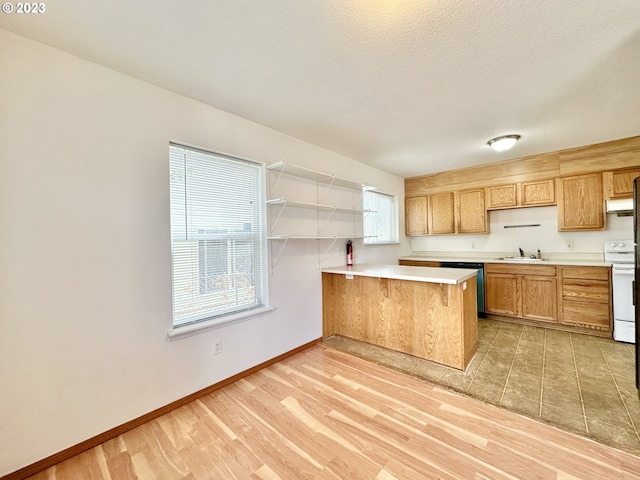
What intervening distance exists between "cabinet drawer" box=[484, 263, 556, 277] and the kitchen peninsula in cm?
142

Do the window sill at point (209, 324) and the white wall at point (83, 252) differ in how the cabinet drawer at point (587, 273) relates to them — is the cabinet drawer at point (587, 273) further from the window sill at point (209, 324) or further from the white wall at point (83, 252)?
the white wall at point (83, 252)

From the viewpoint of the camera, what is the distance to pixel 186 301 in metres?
2.16

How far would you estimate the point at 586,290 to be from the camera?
331 centimetres

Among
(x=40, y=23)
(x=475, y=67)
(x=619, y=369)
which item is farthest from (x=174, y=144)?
(x=619, y=369)

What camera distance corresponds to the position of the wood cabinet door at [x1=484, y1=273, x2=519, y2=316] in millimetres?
3785

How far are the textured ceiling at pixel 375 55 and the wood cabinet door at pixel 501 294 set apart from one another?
2121mm

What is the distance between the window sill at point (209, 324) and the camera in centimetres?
204

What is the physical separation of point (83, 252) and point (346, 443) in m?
2.06

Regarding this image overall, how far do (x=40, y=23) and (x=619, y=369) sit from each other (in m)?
4.97

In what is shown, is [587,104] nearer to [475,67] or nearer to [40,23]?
[475,67]

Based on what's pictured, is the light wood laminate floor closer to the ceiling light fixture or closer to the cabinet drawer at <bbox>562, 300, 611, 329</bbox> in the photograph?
the cabinet drawer at <bbox>562, 300, 611, 329</bbox>

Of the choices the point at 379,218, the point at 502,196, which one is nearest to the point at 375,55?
the point at 379,218

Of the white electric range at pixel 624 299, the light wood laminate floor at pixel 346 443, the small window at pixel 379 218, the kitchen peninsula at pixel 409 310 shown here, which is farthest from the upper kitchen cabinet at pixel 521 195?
the light wood laminate floor at pixel 346 443

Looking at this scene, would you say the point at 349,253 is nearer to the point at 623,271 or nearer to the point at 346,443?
the point at 346,443
